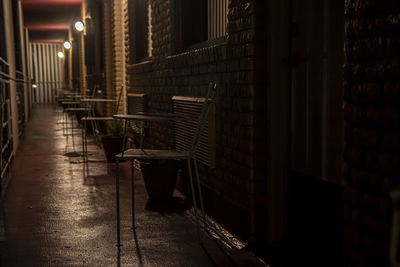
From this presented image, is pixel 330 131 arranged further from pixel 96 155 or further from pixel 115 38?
pixel 115 38

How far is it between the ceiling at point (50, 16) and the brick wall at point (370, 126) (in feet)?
37.1

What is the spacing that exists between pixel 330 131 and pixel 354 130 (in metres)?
0.51

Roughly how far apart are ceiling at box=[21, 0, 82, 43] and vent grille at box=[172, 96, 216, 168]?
908 centimetres

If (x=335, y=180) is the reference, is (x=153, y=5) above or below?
above


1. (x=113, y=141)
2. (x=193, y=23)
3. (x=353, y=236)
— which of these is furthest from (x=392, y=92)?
(x=113, y=141)

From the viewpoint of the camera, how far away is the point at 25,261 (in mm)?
2541

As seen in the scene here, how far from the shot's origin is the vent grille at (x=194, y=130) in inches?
128

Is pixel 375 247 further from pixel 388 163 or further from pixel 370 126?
pixel 370 126

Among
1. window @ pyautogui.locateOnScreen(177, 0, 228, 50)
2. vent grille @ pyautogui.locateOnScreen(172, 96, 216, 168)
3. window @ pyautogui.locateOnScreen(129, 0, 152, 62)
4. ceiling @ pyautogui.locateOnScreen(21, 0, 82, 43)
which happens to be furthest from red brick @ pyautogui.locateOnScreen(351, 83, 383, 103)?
ceiling @ pyautogui.locateOnScreen(21, 0, 82, 43)

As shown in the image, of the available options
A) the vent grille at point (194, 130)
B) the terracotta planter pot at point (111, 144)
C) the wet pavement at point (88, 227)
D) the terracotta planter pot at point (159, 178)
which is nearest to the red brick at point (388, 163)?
the wet pavement at point (88, 227)

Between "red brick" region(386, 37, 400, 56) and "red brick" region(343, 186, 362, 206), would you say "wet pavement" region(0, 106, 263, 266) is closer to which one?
"red brick" region(343, 186, 362, 206)

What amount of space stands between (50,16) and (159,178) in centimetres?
1237

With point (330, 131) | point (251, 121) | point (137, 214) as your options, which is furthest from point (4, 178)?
point (330, 131)

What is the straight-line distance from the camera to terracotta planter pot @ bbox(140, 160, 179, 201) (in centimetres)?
365
